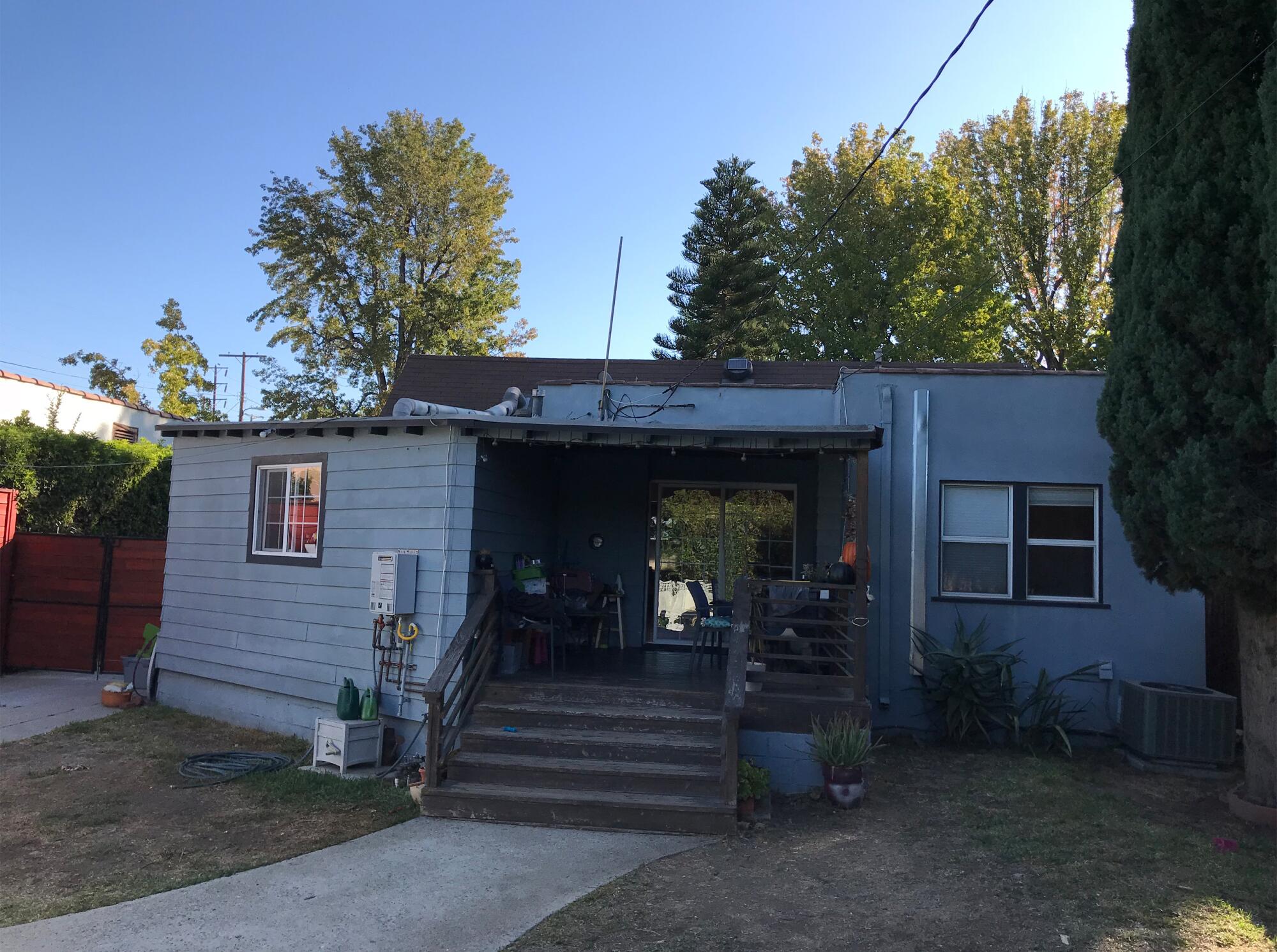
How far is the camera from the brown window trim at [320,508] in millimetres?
8188

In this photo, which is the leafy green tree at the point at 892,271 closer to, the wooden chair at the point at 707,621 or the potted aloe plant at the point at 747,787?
the wooden chair at the point at 707,621

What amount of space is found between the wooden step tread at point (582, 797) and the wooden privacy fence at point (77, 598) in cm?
687

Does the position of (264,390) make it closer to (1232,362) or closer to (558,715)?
(558,715)

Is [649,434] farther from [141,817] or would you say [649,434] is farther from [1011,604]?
[141,817]

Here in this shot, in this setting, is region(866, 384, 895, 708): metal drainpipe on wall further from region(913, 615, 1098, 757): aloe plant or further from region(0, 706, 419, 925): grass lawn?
region(0, 706, 419, 925): grass lawn

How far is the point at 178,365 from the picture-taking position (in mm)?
35406

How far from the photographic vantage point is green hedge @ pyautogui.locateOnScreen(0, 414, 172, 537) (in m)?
14.3

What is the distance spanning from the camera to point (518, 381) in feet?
38.5

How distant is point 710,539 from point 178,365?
3187 cm

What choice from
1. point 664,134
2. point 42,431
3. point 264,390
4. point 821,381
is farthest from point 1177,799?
point 264,390

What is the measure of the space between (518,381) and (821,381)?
12.6ft

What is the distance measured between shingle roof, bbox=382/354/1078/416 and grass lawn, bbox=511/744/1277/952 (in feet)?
19.3

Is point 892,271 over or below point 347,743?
over

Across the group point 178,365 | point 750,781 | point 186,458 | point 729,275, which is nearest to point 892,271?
point 729,275
